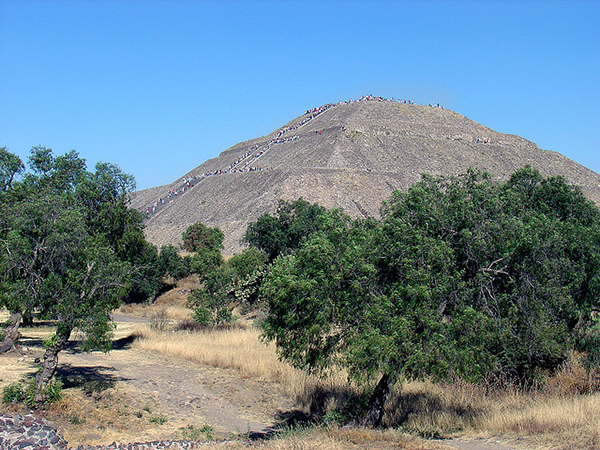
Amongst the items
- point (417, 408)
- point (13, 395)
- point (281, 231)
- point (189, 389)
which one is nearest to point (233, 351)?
point (189, 389)

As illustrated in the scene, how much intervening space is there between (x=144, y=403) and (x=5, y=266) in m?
5.12

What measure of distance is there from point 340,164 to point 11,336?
216 ft

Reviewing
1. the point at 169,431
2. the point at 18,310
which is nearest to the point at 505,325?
the point at 169,431

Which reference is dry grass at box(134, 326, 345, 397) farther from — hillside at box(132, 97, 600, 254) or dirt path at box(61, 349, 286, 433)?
Answer: hillside at box(132, 97, 600, 254)

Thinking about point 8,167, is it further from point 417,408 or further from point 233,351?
point 417,408

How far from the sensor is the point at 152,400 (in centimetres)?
1542

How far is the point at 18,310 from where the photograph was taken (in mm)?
18453

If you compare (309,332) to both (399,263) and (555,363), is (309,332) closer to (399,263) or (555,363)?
(399,263)

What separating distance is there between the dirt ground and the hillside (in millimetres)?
40160

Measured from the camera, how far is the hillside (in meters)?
72.2

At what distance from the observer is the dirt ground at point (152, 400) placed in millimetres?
12887

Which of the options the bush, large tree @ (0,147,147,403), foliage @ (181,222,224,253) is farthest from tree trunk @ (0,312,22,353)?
foliage @ (181,222,224,253)

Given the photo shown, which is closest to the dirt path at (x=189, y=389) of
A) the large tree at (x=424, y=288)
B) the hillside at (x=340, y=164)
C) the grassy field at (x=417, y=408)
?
the grassy field at (x=417, y=408)

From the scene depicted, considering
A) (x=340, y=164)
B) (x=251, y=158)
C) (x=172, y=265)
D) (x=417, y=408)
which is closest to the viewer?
(x=417, y=408)
